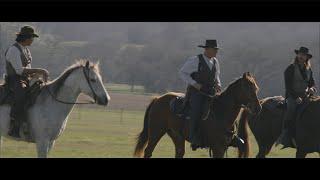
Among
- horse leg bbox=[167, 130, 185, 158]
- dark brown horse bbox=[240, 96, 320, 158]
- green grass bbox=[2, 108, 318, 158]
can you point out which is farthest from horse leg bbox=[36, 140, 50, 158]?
green grass bbox=[2, 108, 318, 158]

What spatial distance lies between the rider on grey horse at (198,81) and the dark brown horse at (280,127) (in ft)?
3.44

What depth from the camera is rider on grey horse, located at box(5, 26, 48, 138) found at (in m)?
9.64

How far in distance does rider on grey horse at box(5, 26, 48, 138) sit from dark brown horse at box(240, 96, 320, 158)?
3.65 meters

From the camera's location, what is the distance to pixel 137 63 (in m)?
164

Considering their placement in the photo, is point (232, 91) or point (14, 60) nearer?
point (14, 60)

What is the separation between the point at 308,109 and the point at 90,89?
13.5ft

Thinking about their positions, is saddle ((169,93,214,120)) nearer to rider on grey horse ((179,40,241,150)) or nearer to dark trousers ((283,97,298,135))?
rider on grey horse ((179,40,241,150))

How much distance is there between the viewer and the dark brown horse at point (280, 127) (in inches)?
454

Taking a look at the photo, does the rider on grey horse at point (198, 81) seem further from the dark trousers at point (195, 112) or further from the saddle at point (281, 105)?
the saddle at point (281, 105)

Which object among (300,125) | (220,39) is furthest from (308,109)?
(220,39)

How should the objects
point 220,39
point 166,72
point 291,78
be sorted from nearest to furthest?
1. point 291,78
2. point 166,72
3. point 220,39

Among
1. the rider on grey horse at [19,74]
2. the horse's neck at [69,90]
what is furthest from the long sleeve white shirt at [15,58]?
the horse's neck at [69,90]
